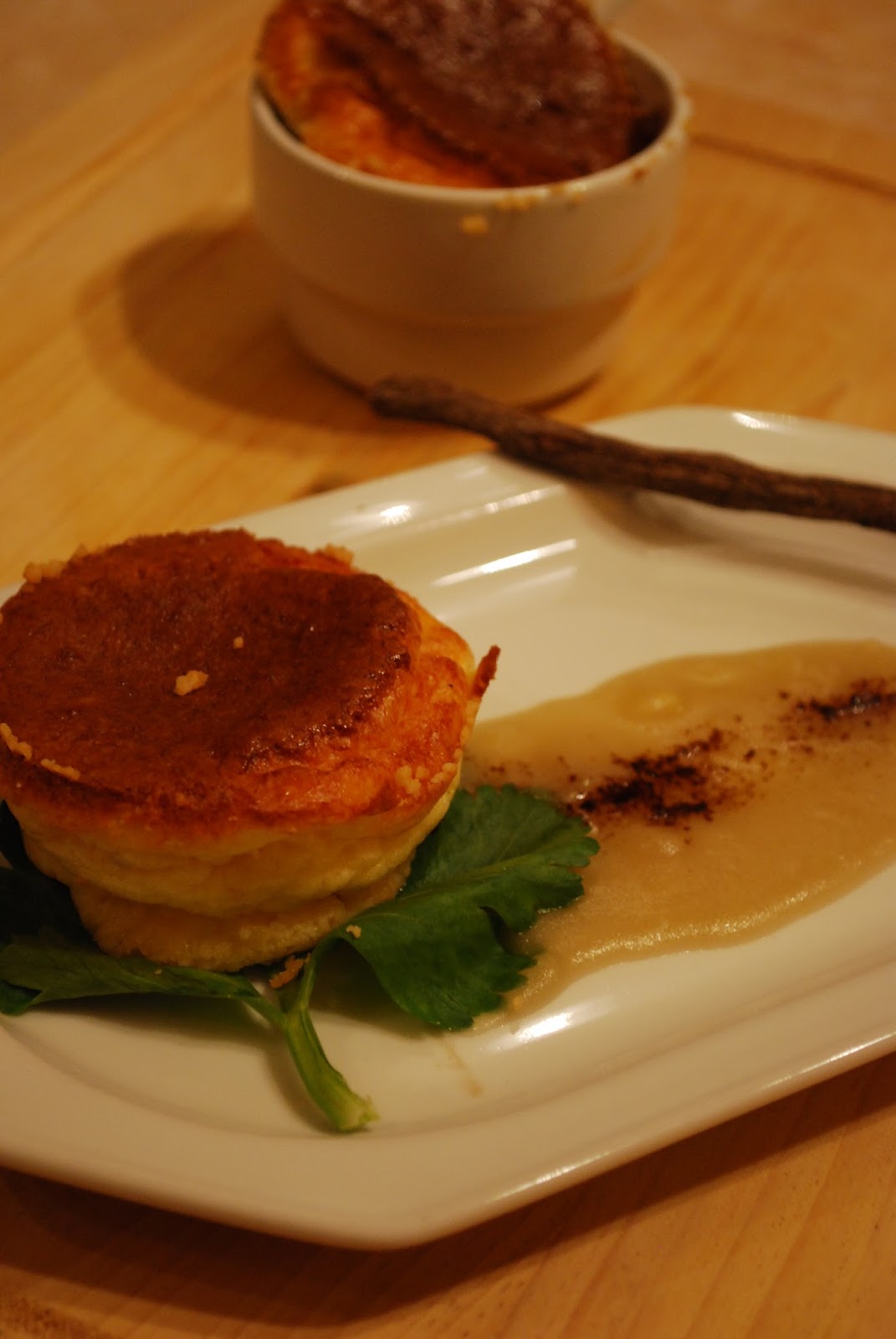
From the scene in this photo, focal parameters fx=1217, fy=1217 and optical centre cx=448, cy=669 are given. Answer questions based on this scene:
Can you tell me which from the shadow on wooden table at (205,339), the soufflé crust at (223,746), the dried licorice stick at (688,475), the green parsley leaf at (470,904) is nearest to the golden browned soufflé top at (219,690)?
the soufflé crust at (223,746)

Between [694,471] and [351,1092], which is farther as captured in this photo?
[694,471]

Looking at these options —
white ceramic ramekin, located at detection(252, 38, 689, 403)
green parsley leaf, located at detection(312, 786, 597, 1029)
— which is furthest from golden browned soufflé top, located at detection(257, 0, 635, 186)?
green parsley leaf, located at detection(312, 786, 597, 1029)

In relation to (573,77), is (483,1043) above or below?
below

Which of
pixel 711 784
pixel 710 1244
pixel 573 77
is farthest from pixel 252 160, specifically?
pixel 710 1244

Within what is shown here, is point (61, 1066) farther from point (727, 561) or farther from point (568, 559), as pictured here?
point (727, 561)

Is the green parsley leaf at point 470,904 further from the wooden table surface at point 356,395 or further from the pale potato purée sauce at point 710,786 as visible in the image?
the wooden table surface at point 356,395

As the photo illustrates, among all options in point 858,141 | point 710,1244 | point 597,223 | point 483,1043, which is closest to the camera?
point 710,1244
